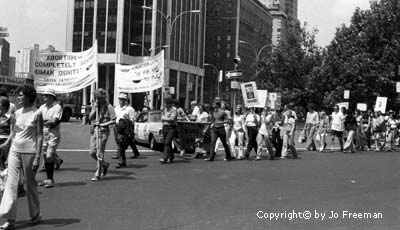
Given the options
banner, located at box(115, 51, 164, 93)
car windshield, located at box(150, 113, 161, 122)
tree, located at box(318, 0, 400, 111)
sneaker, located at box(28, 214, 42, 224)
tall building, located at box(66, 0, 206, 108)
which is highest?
tall building, located at box(66, 0, 206, 108)

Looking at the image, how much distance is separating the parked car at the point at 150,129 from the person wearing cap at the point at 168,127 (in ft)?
10.1

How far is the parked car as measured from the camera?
16.6 m

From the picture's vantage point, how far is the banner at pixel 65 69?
14.6 m

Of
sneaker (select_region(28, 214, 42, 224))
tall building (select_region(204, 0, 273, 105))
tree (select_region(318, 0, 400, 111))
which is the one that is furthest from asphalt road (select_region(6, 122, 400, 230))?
tall building (select_region(204, 0, 273, 105))

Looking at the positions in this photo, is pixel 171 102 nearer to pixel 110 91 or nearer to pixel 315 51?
pixel 315 51

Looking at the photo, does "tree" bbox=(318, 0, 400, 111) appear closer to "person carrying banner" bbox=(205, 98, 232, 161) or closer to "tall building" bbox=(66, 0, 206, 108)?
"tall building" bbox=(66, 0, 206, 108)

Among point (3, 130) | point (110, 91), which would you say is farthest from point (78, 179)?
point (110, 91)

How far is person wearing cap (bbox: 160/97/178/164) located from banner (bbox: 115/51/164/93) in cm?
518

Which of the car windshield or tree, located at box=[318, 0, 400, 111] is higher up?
tree, located at box=[318, 0, 400, 111]

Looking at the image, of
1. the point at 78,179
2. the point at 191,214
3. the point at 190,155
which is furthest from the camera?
the point at 190,155

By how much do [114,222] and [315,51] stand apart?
164 ft

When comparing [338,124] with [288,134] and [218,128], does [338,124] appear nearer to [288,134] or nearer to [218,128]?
[288,134]

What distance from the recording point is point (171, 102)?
43.8 ft

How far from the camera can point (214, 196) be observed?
28.0ft
